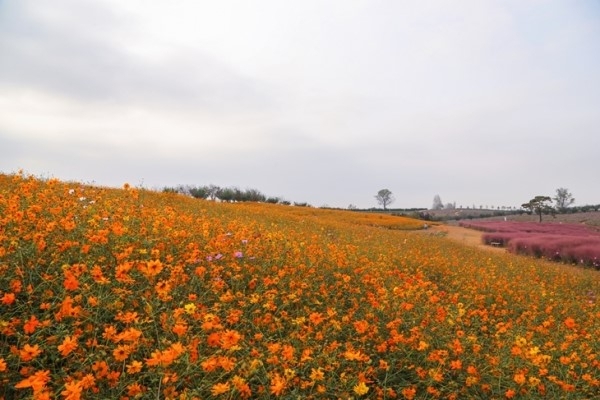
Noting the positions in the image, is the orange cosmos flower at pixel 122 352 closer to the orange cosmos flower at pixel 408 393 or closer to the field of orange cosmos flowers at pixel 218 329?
the field of orange cosmos flowers at pixel 218 329

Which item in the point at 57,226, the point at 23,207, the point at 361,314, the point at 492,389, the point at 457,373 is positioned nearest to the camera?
the point at 492,389

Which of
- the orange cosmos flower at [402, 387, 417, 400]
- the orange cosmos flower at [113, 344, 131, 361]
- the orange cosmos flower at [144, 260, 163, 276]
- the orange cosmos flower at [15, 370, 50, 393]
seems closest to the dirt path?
the orange cosmos flower at [402, 387, 417, 400]

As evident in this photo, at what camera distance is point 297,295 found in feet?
14.5

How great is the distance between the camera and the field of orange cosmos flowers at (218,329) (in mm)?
2396

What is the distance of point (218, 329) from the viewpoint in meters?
3.07

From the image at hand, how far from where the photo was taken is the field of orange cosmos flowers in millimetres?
2396

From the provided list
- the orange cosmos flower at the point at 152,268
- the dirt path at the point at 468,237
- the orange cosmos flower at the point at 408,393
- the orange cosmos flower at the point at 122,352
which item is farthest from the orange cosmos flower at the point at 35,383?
the dirt path at the point at 468,237

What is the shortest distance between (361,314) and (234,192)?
28.6m

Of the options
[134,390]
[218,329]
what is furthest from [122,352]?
[218,329]

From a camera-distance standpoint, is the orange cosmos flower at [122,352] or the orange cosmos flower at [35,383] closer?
the orange cosmos flower at [35,383]

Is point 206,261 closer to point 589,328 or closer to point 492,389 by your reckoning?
point 492,389

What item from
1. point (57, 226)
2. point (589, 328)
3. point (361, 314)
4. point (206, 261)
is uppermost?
point (57, 226)

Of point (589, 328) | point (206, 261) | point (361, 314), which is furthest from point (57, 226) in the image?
point (589, 328)

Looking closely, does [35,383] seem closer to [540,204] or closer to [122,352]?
[122,352]
